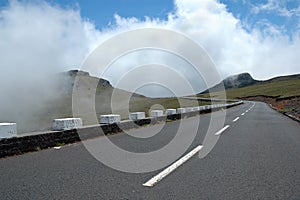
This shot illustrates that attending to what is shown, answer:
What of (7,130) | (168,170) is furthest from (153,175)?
(7,130)

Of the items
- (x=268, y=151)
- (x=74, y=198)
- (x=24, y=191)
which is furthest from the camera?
(x=268, y=151)

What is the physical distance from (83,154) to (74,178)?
2260 mm

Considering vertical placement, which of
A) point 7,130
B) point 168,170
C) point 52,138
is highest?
point 7,130

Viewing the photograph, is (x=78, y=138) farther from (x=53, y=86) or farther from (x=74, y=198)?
(x=53, y=86)

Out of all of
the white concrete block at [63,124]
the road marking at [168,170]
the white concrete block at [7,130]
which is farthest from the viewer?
the white concrete block at [63,124]

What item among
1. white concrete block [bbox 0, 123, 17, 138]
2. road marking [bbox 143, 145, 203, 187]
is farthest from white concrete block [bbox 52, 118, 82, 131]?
road marking [bbox 143, 145, 203, 187]

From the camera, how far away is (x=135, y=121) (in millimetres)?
13680

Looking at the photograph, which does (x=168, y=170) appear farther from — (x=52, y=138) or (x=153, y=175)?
(x=52, y=138)

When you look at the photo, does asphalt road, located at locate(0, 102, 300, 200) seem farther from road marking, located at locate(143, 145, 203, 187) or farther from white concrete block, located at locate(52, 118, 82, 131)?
white concrete block, located at locate(52, 118, 82, 131)

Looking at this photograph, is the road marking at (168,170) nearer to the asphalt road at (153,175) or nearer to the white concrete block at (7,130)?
the asphalt road at (153,175)

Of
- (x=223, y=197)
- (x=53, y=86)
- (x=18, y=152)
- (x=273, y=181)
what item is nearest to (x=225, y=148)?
(x=273, y=181)

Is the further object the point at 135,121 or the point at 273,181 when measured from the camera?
the point at 135,121

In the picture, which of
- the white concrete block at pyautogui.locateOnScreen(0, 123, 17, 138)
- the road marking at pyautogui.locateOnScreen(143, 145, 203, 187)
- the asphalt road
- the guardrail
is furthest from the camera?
the guardrail

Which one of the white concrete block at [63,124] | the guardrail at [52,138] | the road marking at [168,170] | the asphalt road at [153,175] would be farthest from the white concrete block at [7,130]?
the road marking at [168,170]
